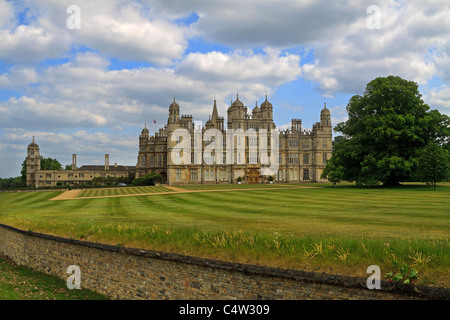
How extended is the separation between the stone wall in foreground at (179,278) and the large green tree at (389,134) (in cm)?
3110

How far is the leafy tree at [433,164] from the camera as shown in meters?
32.3

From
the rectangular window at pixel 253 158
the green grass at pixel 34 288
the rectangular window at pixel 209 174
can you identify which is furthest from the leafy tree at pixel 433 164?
the rectangular window at pixel 209 174

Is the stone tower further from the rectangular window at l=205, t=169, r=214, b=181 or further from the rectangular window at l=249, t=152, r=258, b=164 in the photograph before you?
the rectangular window at l=249, t=152, r=258, b=164

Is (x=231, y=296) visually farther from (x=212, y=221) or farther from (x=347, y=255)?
(x=212, y=221)

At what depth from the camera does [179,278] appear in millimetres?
10156

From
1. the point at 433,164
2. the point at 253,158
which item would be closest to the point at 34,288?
the point at 433,164

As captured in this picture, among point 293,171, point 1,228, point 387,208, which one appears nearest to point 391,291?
point 387,208

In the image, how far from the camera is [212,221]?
51.5 ft

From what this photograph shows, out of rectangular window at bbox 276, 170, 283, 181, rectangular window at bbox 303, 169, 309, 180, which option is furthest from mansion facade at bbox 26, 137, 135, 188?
rectangular window at bbox 303, 169, 309, 180

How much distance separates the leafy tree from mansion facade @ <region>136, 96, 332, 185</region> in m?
31.8

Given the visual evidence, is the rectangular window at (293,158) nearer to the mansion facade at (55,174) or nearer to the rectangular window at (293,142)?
the rectangular window at (293,142)

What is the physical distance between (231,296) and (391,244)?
437 centimetres

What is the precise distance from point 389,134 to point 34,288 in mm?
33921

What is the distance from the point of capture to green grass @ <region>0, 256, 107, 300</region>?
12.0 metres
